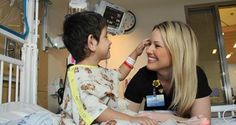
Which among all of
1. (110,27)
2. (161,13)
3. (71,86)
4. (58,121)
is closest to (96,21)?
(71,86)

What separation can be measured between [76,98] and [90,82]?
0.24ft

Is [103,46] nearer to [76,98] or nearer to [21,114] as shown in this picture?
[76,98]

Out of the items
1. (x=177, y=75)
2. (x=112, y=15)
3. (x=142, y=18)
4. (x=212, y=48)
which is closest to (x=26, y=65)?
(x=177, y=75)

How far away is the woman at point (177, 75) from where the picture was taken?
1.06 m

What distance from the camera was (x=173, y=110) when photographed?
114 centimetres

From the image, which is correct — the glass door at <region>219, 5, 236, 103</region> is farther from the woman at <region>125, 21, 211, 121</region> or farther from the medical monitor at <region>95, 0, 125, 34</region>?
the woman at <region>125, 21, 211, 121</region>

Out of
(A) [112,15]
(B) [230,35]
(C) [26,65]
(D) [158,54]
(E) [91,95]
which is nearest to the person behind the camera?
(E) [91,95]

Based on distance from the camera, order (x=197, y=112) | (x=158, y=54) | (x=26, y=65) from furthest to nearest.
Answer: (x=26, y=65) < (x=158, y=54) < (x=197, y=112)

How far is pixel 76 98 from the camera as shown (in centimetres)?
89

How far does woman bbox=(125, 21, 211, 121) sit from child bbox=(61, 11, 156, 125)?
0.19 metres

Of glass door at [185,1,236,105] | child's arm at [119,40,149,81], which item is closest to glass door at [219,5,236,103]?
glass door at [185,1,236,105]

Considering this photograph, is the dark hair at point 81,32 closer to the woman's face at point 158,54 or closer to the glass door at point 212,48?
the woman's face at point 158,54

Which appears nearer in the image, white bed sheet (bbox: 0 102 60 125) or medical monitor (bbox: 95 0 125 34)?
white bed sheet (bbox: 0 102 60 125)

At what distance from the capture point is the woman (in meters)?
1.06
